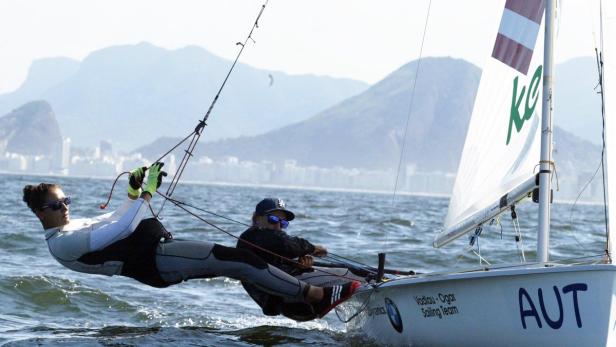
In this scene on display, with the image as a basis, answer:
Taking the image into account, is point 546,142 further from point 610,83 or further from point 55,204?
point 55,204

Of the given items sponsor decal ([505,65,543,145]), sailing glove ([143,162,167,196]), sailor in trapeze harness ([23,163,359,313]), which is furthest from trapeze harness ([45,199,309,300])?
sponsor decal ([505,65,543,145])

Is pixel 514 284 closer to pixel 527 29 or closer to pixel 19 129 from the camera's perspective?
pixel 527 29

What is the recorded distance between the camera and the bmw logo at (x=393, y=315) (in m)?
6.32

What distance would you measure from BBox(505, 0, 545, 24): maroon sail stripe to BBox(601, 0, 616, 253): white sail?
73cm

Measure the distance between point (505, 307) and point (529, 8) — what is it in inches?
77.1

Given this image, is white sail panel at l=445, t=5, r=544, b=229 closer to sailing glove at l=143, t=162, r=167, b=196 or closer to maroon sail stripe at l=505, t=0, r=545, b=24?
maroon sail stripe at l=505, t=0, r=545, b=24

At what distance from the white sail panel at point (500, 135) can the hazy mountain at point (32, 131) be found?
183628mm

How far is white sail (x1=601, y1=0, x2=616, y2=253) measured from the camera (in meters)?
5.39

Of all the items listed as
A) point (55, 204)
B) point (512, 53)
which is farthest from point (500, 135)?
point (55, 204)

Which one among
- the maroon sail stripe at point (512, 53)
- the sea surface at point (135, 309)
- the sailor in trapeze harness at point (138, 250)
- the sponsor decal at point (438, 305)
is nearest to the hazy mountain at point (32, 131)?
the sea surface at point (135, 309)

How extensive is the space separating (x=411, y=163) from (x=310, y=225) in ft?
562

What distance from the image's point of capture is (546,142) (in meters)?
6.07

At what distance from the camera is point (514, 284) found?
5.46 meters

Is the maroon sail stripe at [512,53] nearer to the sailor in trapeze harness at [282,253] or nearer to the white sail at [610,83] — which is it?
the white sail at [610,83]
